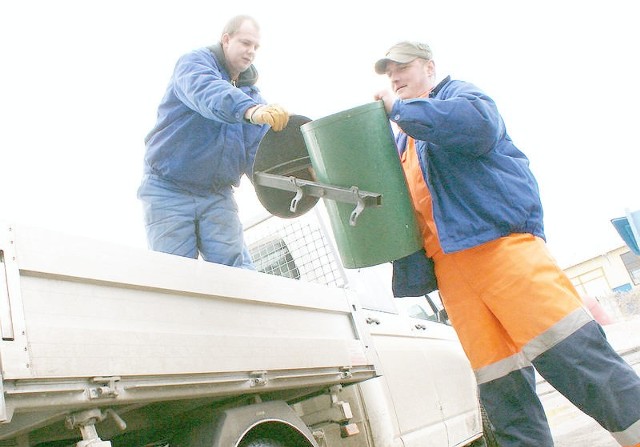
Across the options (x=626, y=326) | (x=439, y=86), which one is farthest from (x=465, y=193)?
(x=626, y=326)

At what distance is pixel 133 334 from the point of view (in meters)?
1.49

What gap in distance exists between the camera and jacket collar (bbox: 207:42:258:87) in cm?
297

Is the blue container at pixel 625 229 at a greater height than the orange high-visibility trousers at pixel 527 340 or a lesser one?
greater

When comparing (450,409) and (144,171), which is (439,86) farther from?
(450,409)

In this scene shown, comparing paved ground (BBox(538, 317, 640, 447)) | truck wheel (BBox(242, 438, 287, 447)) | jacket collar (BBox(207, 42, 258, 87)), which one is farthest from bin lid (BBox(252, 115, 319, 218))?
paved ground (BBox(538, 317, 640, 447))

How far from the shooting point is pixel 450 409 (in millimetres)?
3650

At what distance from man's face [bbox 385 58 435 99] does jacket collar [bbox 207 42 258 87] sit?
30.7 inches

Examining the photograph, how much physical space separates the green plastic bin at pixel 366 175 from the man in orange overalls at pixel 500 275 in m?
0.11

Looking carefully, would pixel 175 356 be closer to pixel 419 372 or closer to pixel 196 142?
pixel 196 142

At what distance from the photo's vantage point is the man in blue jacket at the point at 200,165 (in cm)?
289

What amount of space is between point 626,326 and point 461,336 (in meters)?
10.8

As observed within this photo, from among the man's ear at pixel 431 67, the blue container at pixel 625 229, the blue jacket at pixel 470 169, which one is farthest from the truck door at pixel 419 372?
the blue container at pixel 625 229

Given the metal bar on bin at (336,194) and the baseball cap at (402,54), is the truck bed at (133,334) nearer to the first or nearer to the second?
the metal bar on bin at (336,194)

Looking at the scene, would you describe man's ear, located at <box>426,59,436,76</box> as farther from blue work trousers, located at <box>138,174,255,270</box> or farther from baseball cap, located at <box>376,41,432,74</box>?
blue work trousers, located at <box>138,174,255,270</box>
